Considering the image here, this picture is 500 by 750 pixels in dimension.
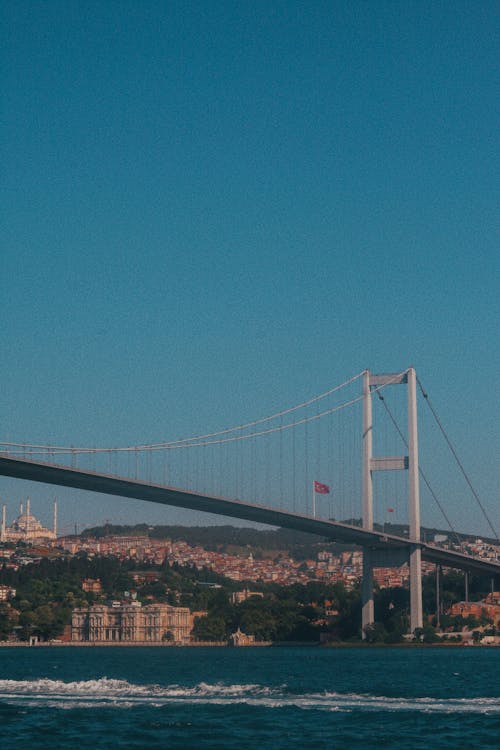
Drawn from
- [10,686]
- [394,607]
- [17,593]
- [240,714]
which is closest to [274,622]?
[394,607]

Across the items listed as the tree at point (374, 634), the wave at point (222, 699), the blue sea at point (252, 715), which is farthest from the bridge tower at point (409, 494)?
the wave at point (222, 699)

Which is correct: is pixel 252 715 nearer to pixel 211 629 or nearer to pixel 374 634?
pixel 374 634

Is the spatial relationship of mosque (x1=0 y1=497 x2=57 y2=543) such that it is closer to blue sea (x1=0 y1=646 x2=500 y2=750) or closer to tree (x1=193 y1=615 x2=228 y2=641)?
tree (x1=193 y1=615 x2=228 y2=641)

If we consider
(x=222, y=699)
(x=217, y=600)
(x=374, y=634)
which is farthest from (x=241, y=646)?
(x=222, y=699)

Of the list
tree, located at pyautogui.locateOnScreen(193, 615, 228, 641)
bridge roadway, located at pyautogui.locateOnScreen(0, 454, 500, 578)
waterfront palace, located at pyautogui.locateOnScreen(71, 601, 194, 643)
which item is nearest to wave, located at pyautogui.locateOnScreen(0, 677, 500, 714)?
bridge roadway, located at pyautogui.locateOnScreen(0, 454, 500, 578)

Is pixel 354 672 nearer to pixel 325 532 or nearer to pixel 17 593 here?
pixel 325 532
